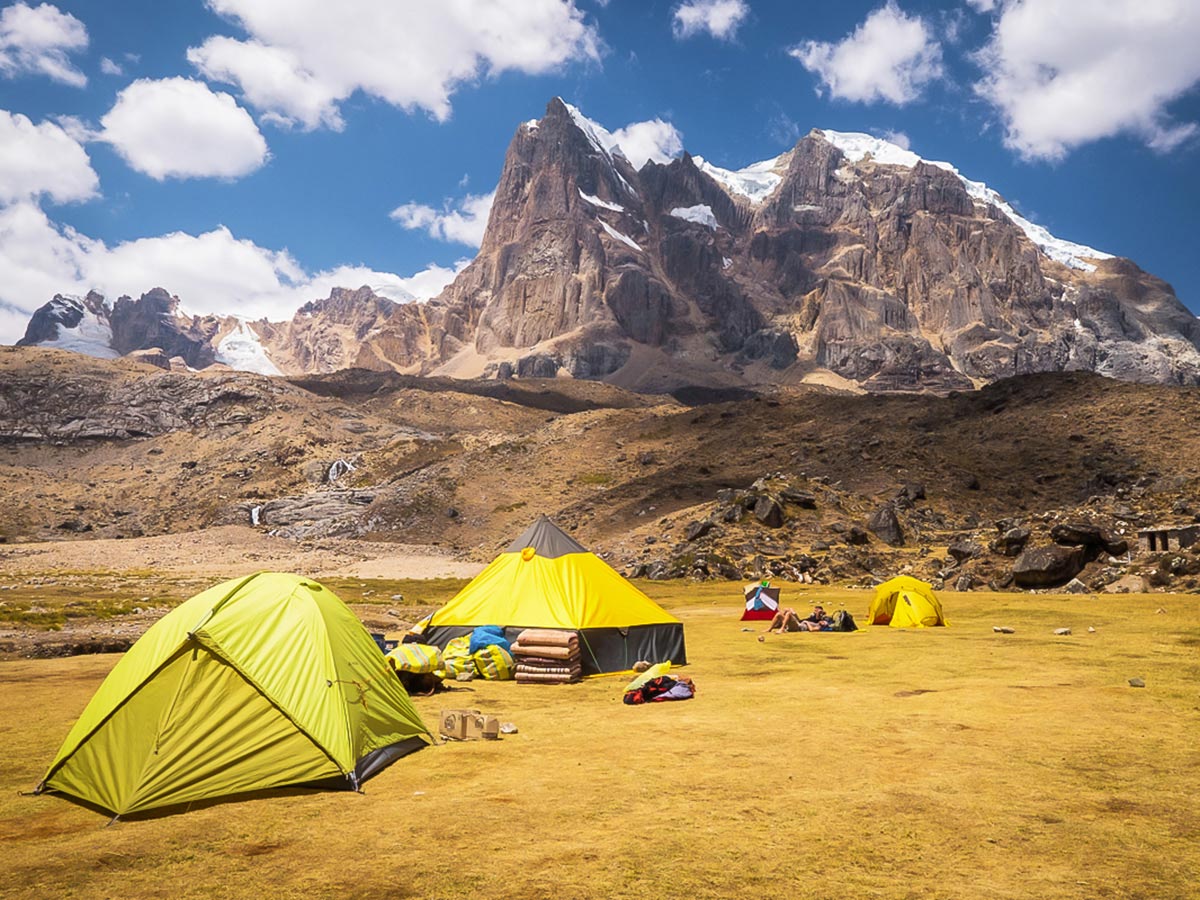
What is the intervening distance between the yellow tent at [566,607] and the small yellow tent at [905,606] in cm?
1024

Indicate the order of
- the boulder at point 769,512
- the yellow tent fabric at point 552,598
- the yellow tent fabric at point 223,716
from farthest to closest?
the boulder at point 769,512 → the yellow tent fabric at point 552,598 → the yellow tent fabric at point 223,716

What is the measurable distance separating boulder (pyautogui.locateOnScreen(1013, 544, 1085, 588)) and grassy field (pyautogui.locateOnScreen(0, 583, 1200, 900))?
21734 millimetres

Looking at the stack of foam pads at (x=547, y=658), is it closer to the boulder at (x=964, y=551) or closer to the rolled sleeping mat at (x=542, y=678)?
the rolled sleeping mat at (x=542, y=678)

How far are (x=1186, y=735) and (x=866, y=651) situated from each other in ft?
31.5

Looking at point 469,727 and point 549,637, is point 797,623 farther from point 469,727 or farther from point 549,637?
point 469,727

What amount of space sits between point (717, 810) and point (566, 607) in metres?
10.1

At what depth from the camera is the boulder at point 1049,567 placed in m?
34.9

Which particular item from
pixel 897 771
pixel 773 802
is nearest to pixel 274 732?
pixel 773 802

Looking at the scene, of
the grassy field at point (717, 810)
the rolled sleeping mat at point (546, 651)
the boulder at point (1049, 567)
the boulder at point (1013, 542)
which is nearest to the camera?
the grassy field at point (717, 810)

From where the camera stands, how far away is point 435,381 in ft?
530

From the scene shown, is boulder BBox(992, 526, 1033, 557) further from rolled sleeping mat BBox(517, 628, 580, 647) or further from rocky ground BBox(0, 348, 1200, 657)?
rolled sleeping mat BBox(517, 628, 580, 647)

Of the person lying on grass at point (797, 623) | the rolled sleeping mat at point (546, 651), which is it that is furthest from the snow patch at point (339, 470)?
the rolled sleeping mat at point (546, 651)

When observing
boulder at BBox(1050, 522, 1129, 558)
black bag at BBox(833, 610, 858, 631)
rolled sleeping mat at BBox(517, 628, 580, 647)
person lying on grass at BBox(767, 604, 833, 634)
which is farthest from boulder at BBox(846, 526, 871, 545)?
rolled sleeping mat at BBox(517, 628, 580, 647)

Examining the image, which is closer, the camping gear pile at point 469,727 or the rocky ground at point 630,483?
the camping gear pile at point 469,727
